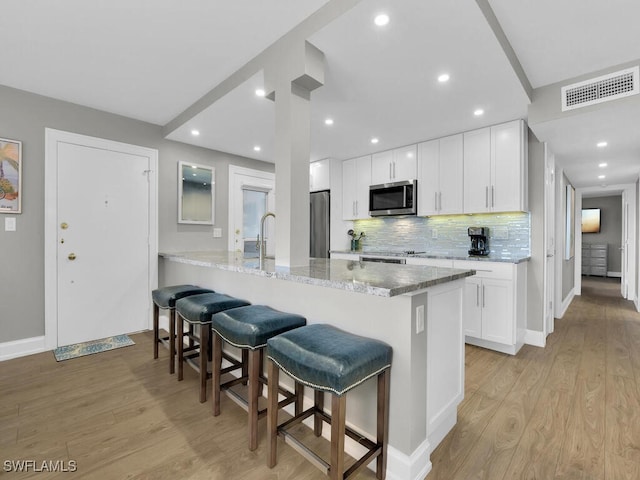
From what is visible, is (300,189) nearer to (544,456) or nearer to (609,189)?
(544,456)

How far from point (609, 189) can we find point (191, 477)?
7950mm

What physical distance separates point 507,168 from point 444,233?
45.5 inches

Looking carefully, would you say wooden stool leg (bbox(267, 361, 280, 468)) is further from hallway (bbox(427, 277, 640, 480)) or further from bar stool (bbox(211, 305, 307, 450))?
hallway (bbox(427, 277, 640, 480))

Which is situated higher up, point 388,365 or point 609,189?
point 609,189

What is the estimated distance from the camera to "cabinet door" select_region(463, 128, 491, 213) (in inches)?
134

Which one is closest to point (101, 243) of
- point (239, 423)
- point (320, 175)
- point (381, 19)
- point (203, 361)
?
point (203, 361)

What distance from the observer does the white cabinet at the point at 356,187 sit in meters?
4.58

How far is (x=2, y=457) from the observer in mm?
1612

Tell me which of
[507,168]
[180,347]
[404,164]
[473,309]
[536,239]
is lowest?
[180,347]

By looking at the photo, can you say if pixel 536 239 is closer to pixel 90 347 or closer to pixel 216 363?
pixel 216 363

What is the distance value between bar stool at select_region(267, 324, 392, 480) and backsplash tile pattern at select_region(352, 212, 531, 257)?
2.90m

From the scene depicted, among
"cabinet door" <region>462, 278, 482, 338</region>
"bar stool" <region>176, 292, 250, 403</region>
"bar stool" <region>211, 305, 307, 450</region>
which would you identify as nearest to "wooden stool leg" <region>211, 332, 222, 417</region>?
"bar stool" <region>211, 305, 307, 450</region>

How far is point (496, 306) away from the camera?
9.98 ft

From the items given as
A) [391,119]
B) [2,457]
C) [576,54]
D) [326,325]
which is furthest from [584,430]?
[2,457]
